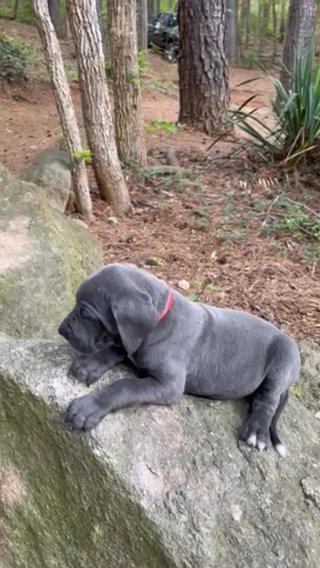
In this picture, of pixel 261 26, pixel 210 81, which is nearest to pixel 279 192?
pixel 210 81

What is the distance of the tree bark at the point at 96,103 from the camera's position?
220 inches

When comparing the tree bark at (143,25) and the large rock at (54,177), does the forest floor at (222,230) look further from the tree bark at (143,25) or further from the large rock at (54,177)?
the tree bark at (143,25)

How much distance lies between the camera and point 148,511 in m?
2.33

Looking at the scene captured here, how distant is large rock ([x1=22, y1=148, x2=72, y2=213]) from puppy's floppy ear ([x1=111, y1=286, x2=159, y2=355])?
356 cm

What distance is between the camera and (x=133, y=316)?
8.15 ft

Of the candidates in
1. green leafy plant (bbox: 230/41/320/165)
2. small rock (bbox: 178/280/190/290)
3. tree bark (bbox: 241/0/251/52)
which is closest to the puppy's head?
small rock (bbox: 178/280/190/290)

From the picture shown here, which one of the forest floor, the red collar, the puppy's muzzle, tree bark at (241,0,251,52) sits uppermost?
the red collar

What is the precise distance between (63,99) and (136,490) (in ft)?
13.5

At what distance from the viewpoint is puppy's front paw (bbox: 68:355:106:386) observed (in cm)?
259

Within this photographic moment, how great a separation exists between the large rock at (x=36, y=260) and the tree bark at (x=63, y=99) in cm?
97

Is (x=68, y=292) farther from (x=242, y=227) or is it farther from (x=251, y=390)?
(x=242, y=227)

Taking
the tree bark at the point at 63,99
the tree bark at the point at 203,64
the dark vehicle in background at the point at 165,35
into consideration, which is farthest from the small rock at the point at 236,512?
the dark vehicle in background at the point at 165,35

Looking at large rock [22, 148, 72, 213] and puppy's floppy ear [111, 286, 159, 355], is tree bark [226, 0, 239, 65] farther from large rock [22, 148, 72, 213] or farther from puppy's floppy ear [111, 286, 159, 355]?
puppy's floppy ear [111, 286, 159, 355]

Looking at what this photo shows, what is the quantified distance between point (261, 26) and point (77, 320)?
3392cm
